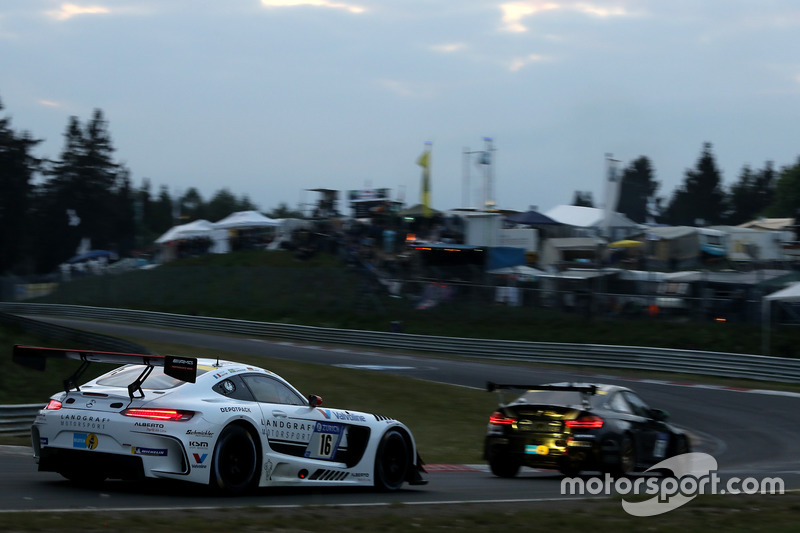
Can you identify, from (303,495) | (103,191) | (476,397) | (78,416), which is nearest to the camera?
(78,416)

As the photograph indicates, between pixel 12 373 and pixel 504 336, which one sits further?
pixel 504 336

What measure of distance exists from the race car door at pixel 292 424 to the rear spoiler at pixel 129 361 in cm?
86

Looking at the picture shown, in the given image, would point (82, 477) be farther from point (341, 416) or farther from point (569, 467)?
point (569, 467)

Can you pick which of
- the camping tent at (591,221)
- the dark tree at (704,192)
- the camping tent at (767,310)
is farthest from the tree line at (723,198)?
the camping tent at (767,310)

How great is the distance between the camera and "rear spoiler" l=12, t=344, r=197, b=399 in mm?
7164

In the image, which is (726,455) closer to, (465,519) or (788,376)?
(465,519)

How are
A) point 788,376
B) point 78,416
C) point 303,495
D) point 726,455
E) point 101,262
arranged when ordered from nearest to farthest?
point 78,416 < point 303,495 < point 726,455 < point 788,376 < point 101,262

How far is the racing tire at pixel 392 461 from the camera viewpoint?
885 centimetres

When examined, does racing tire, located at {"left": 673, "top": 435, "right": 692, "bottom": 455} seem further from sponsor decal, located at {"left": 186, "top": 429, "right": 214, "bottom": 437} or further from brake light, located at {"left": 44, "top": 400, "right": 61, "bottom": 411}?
brake light, located at {"left": 44, "top": 400, "right": 61, "bottom": 411}

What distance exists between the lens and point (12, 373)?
15148 millimetres

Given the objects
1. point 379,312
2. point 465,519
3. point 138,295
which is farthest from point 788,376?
point 138,295

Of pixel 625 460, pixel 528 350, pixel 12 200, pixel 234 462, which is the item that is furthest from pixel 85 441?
pixel 12 200

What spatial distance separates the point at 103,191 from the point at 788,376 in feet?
262
